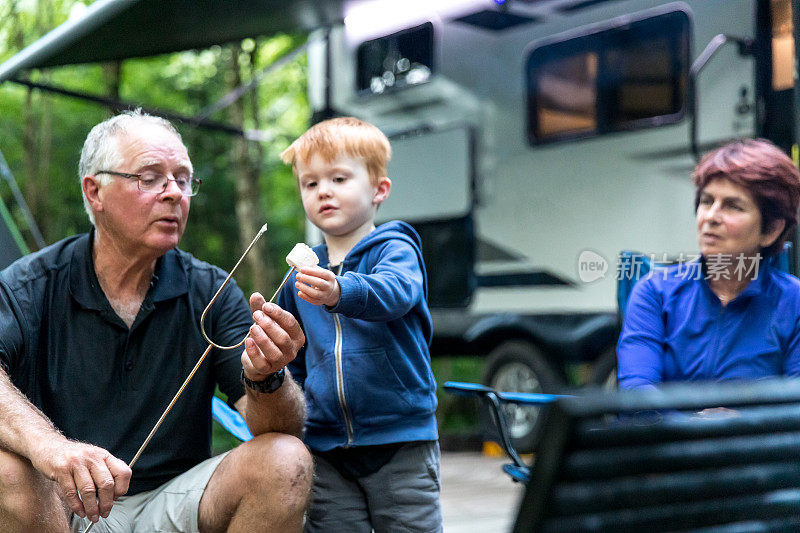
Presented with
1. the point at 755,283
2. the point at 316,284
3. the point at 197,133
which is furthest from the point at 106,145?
the point at 197,133

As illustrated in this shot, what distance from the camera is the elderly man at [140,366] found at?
171cm

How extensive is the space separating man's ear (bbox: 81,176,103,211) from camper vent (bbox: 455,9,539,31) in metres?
4.02

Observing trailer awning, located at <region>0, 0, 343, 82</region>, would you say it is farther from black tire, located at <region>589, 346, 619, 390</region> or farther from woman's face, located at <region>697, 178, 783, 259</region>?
woman's face, located at <region>697, 178, 783, 259</region>

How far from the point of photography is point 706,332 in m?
2.05

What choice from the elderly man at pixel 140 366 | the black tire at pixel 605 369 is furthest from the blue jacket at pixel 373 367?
the black tire at pixel 605 369

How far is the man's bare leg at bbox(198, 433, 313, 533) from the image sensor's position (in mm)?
1766

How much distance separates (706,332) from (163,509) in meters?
1.32

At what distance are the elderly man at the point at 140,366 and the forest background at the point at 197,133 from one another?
469 cm

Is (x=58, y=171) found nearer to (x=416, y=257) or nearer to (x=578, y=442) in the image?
(x=416, y=257)

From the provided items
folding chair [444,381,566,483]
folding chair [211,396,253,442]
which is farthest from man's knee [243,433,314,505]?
folding chair [444,381,566,483]

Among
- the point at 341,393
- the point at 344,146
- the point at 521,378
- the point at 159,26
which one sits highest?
the point at 159,26

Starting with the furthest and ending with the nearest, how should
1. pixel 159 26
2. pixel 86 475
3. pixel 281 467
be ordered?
1. pixel 159 26
2. pixel 281 467
3. pixel 86 475
